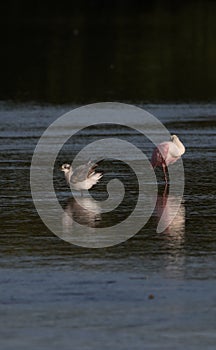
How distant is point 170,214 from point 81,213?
886mm

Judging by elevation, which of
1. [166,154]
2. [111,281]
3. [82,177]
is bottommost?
[111,281]

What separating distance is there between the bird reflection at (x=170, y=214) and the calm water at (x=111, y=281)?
12mm

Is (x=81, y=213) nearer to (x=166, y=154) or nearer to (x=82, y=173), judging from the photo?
(x=82, y=173)

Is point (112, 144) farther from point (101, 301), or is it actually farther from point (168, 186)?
point (101, 301)

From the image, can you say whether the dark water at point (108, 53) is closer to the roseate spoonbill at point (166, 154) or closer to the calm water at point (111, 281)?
the roseate spoonbill at point (166, 154)

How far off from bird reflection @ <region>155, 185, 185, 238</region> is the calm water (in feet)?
0.04

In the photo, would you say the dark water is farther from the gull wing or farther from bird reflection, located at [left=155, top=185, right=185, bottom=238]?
bird reflection, located at [left=155, top=185, right=185, bottom=238]

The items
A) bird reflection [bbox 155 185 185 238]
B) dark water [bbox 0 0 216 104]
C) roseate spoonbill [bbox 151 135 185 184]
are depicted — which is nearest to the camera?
bird reflection [bbox 155 185 185 238]

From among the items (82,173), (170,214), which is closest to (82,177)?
(82,173)

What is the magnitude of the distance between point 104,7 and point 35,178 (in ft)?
121

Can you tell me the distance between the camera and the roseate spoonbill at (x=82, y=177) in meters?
13.3

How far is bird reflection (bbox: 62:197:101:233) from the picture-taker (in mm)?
11897

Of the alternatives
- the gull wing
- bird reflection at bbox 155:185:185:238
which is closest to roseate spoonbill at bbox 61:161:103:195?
the gull wing

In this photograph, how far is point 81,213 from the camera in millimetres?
A: 12391
